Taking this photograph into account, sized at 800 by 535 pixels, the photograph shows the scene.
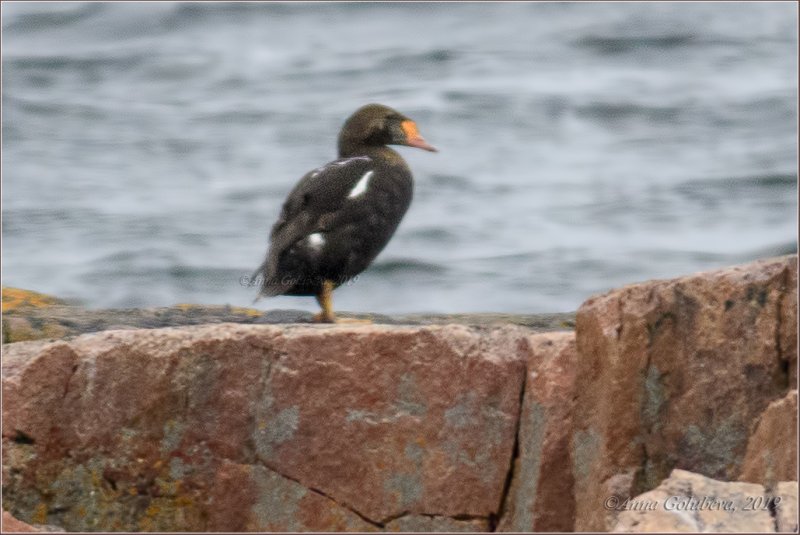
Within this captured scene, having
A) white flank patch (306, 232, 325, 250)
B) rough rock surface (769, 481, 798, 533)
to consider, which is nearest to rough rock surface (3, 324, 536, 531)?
rough rock surface (769, 481, 798, 533)

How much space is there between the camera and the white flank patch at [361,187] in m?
7.06

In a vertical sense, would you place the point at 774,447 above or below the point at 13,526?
above

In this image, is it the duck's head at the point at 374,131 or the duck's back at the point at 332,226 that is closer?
the duck's back at the point at 332,226

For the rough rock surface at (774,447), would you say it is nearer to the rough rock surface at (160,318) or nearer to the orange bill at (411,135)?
the rough rock surface at (160,318)

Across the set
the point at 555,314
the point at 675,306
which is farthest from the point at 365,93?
the point at 675,306

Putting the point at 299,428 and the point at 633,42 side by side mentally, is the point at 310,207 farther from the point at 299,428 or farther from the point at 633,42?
the point at 633,42

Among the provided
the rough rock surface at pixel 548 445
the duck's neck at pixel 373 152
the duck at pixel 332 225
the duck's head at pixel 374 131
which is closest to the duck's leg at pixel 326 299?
the duck at pixel 332 225

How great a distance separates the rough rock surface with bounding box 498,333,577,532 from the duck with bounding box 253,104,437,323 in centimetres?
196

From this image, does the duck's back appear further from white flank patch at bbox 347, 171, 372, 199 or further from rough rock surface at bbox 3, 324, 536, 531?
rough rock surface at bbox 3, 324, 536, 531

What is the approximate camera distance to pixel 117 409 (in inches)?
186

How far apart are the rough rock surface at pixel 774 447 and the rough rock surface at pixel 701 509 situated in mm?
163

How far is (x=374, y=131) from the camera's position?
7.64 m

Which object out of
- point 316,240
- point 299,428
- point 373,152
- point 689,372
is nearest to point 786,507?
point 689,372

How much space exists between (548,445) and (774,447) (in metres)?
0.73
